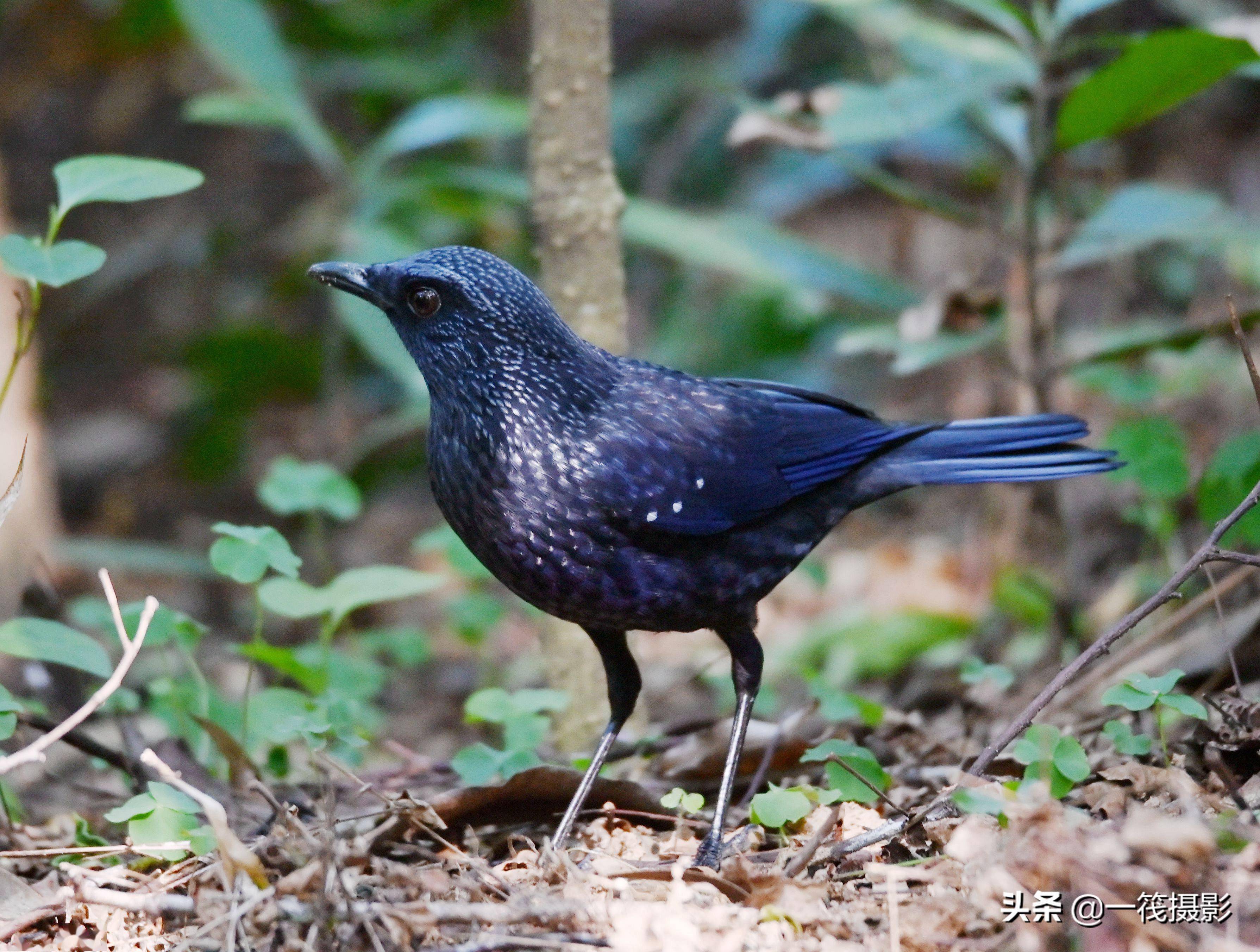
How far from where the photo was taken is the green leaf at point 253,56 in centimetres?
604

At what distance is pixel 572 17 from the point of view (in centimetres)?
371

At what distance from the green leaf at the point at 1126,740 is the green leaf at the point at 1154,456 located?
1.30 meters

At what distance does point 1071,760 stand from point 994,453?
3.43 feet

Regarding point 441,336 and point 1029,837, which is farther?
point 441,336

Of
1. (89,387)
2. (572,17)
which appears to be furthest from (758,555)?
(89,387)

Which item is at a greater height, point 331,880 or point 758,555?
point 758,555

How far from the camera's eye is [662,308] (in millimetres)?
8094

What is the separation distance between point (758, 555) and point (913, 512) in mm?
4443

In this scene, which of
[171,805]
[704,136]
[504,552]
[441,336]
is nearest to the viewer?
[171,805]

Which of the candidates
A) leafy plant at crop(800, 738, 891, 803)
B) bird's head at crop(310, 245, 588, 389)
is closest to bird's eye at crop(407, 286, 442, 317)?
bird's head at crop(310, 245, 588, 389)

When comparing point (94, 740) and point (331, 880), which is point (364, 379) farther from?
point (331, 880)

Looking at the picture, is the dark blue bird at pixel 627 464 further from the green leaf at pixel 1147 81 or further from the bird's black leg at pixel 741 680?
the green leaf at pixel 1147 81

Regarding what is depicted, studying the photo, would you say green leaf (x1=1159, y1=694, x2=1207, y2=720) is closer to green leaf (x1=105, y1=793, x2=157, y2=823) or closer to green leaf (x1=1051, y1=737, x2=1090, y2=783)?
green leaf (x1=1051, y1=737, x2=1090, y2=783)

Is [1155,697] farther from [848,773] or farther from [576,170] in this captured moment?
[576,170]
